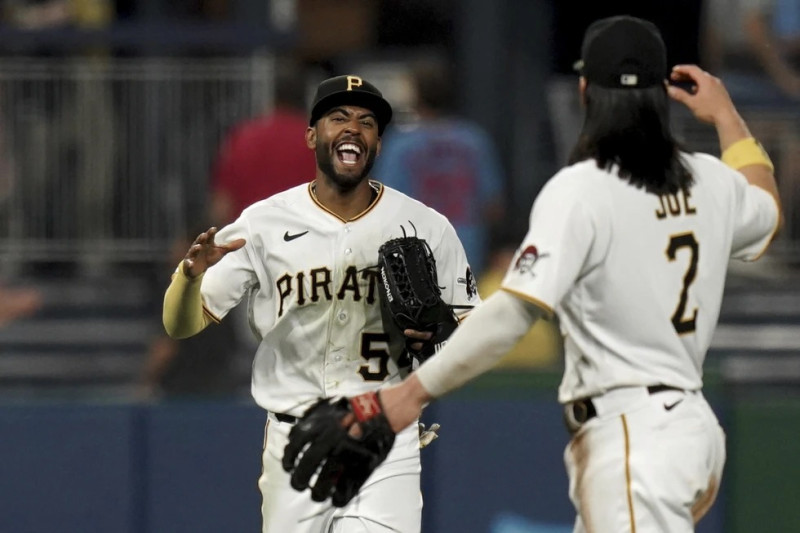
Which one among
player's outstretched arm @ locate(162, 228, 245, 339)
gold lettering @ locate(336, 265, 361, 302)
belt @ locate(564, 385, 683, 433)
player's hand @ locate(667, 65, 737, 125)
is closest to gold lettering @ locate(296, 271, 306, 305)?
gold lettering @ locate(336, 265, 361, 302)

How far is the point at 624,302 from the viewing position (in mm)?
4477

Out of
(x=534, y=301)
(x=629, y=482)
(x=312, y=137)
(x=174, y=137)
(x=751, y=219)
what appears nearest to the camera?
(x=534, y=301)

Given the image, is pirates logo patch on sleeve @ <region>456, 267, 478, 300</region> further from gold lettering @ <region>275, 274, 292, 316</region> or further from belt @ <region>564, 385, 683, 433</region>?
belt @ <region>564, 385, 683, 433</region>

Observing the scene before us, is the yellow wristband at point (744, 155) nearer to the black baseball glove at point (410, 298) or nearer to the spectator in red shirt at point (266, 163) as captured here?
the black baseball glove at point (410, 298)

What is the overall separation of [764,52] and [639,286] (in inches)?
296

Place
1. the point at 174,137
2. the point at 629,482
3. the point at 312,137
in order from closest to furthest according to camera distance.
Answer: the point at 629,482, the point at 312,137, the point at 174,137

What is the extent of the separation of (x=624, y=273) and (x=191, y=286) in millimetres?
1550

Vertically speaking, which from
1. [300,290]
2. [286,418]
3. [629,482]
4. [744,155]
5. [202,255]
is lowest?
[286,418]

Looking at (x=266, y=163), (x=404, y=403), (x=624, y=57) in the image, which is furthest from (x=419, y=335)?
(x=266, y=163)

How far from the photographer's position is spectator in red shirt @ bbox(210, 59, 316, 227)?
31.6 ft

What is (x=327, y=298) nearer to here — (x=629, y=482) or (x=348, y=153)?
(x=348, y=153)

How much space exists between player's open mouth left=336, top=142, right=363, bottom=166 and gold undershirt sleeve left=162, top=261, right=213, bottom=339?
59cm

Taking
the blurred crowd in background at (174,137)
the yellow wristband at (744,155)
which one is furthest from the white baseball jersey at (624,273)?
the blurred crowd in background at (174,137)

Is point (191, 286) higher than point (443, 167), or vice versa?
point (191, 286)
